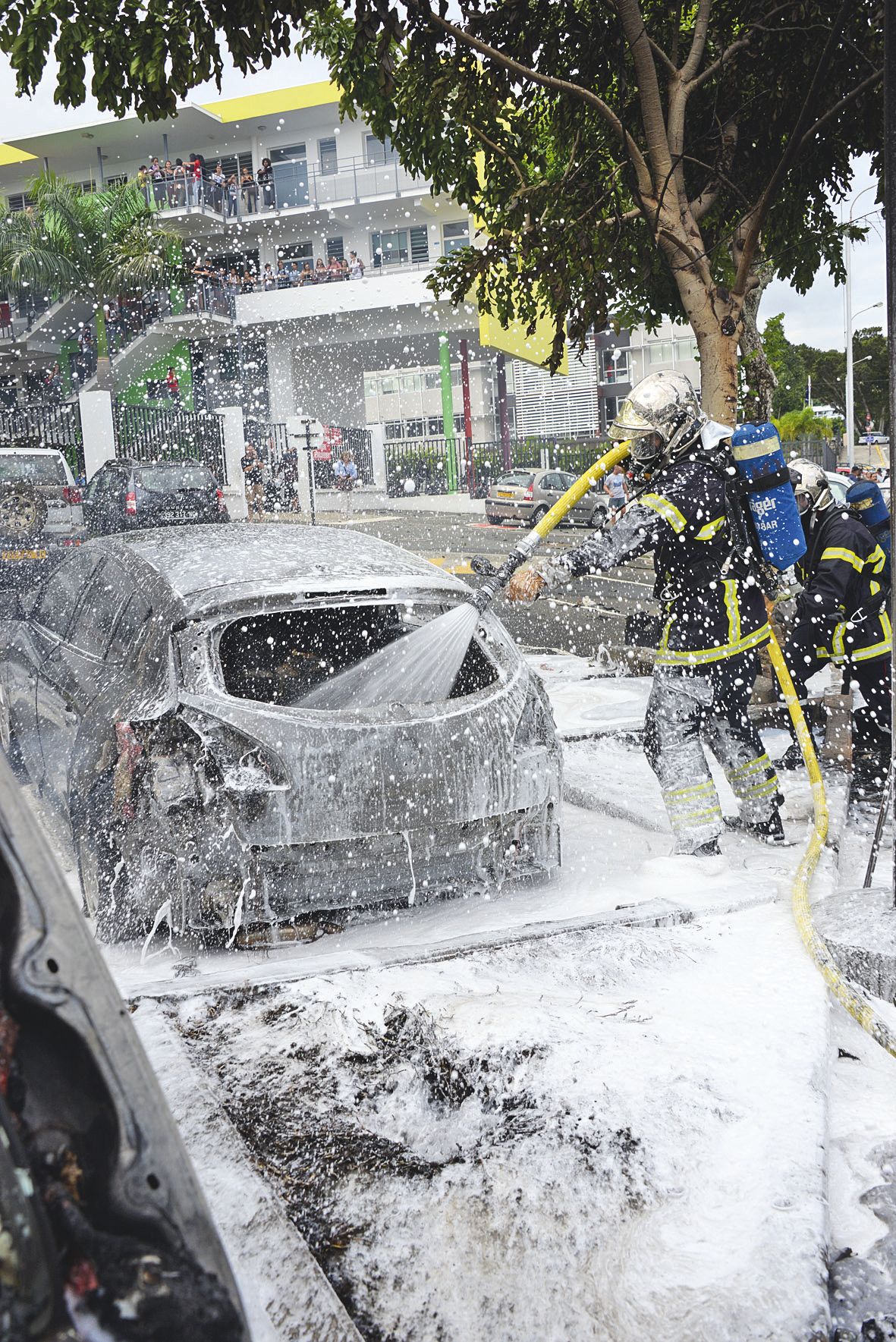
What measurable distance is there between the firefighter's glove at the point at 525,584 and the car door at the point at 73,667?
1.56 meters

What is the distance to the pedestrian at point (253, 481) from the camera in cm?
3048

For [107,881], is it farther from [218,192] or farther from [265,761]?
[218,192]

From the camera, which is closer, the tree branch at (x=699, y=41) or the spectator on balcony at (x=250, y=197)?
the tree branch at (x=699, y=41)

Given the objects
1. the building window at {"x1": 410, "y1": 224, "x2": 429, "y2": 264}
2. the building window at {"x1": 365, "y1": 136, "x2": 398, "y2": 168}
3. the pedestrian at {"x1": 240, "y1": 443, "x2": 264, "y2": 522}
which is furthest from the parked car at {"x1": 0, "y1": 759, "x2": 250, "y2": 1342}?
the building window at {"x1": 410, "y1": 224, "x2": 429, "y2": 264}

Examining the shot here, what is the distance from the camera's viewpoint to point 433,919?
4086 mm

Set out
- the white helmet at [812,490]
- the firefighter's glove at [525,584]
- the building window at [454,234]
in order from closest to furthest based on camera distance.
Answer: the firefighter's glove at [525,584] < the white helmet at [812,490] < the building window at [454,234]

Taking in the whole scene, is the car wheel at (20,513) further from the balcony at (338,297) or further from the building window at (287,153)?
the building window at (287,153)

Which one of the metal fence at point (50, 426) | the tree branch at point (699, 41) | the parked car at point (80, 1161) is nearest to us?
the parked car at point (80, 1161)

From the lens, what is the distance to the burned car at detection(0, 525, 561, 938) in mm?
3537

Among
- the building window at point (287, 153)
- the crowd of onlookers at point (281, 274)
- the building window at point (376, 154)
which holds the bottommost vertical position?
the crowd of onlookers at point (281, 274)

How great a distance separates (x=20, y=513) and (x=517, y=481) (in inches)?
674

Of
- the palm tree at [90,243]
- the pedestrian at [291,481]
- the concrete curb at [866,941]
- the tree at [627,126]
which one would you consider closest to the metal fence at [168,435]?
the pedestrian at [291,481]

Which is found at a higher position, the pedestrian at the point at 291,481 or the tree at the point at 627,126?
the tree at the point at 627,126

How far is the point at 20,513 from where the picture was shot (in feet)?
50.7
